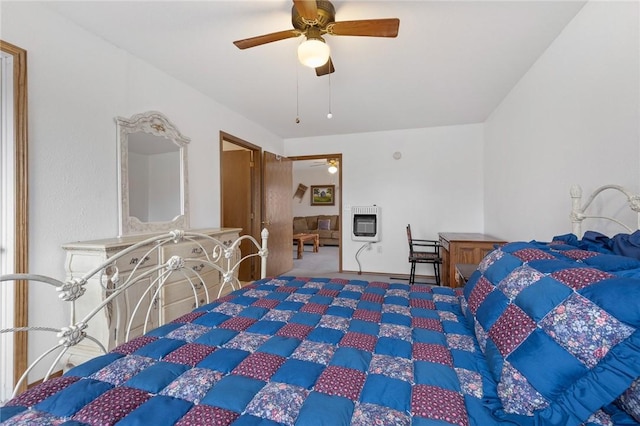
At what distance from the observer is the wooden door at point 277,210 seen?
14.5ft

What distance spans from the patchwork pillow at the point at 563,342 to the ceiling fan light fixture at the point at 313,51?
5.37 feet

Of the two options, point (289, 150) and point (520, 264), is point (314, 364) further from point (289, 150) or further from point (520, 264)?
point (289, 150)

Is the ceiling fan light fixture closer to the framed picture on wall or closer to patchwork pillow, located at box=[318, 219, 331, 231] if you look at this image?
patchwork pillow, located at box=[318, 219, 331, 231]

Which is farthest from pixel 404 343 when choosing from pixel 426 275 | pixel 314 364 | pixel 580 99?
pixel 426 275

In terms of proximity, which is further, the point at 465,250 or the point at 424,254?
the point at 424,254

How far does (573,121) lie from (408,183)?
9.04 feet

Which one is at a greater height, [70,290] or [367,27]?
[367,27]

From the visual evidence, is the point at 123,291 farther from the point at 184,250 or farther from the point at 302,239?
the point at 302,239

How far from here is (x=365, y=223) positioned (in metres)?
4.82

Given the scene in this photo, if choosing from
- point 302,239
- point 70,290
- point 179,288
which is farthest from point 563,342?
point 302,239

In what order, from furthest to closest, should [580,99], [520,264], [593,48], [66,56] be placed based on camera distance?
1. [66,56]
2. [580,99]
3. [593,48]
4. [520,264]

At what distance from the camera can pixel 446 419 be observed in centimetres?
71

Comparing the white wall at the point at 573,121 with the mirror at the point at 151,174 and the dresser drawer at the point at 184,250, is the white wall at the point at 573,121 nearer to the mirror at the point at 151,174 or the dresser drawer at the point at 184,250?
the dresser drawer at the point at 184,250

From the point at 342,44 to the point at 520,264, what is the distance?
6.74ft
